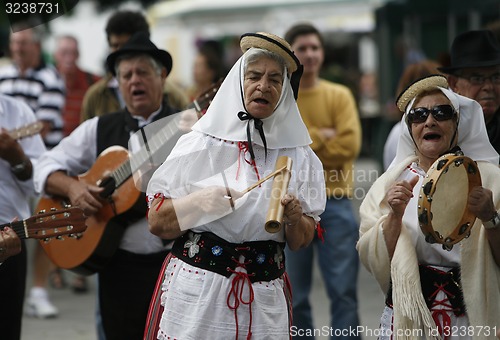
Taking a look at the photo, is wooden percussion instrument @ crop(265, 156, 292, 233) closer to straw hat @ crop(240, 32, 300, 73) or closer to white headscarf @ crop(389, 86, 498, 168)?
straw hat @ crop(240, 32, 300, 73)

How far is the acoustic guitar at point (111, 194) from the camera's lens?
5613 millimetres

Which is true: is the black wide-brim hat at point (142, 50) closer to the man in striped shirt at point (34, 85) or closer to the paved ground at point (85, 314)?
the paved ground at point (85, 314)

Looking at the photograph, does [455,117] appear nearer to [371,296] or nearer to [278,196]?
[278,196]

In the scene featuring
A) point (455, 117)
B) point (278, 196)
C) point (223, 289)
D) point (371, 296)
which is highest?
point (455, 117)

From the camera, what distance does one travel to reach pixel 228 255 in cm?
438

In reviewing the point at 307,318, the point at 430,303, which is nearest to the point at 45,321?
the point at 307,318

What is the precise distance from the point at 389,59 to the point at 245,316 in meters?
11.2

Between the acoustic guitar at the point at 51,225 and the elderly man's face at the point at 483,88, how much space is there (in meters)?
2.16

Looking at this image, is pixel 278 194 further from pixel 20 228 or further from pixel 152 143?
pixel 152 143

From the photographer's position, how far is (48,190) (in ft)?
19.2

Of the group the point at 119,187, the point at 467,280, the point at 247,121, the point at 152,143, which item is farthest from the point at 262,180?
the point at 119,187

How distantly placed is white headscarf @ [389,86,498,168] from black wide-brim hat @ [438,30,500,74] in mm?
756

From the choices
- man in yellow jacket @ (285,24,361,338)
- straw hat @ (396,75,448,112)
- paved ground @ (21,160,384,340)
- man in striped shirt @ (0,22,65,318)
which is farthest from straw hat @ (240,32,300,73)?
man in striped shirt @ (0,22,65,318)

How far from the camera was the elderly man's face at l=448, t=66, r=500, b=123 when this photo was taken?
17.7 feet
